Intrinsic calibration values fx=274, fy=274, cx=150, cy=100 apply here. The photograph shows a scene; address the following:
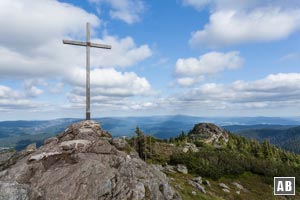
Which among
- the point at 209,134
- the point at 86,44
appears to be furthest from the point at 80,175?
the point at 209,134

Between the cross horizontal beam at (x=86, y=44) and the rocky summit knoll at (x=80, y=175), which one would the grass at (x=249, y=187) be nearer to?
the rocky summit knoll at (x=80, y=175)

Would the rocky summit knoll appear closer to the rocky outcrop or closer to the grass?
the grass

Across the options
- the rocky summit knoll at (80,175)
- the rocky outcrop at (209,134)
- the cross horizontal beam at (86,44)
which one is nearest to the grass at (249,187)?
the rocky summit knoll at (80,175)

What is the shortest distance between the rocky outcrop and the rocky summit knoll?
135167 mm

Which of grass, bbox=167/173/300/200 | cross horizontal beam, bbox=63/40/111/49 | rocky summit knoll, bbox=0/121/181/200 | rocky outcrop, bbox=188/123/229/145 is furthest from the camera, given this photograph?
rocky outcrop, bbox=188/123/229/145

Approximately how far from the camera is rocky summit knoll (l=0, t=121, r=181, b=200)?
14.9 metres

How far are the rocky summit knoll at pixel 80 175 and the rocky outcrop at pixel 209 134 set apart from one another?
135167 mm

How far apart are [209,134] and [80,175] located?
148942 millimetres

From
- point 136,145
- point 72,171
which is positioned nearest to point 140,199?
point 72,171

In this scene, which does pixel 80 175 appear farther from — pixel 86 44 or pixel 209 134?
pixel 209 134

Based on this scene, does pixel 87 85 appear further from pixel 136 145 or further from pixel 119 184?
pixel 136 145

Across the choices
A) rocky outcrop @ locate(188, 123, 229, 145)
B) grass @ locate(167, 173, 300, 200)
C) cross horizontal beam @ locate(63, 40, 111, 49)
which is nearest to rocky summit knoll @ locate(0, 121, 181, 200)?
cross horizontal beam @ locate(63, 40, 111, 49)

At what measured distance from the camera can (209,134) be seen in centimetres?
15888

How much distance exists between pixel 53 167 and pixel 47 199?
2.35 meters
